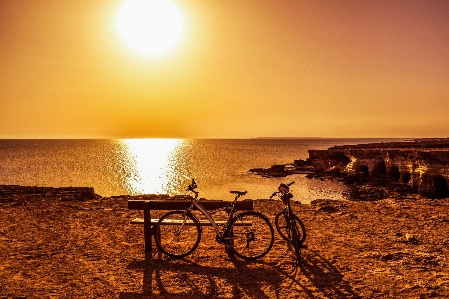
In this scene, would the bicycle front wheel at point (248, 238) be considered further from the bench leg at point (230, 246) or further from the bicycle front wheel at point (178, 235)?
the bicycle front wheel at point (178, 235)

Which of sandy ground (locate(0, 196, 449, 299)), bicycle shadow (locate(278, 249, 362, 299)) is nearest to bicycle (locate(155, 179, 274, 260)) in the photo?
sandy ground (locate(0, 196, 449, 299))

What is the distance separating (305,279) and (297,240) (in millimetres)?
1151

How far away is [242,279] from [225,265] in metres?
0.94

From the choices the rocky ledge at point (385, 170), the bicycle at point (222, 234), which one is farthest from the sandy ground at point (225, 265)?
the rocky ledge at point (385, 170)

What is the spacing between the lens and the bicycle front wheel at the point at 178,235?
857 centimetres

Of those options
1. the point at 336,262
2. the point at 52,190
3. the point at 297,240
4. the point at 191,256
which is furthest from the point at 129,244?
the point at 52,190

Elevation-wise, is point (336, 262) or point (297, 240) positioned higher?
point (297, 240)

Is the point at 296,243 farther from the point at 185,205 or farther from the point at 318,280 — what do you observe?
the point at 185,205

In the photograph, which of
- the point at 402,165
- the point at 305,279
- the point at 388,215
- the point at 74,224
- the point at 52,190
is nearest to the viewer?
the point at 305,279

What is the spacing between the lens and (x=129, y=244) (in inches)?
396

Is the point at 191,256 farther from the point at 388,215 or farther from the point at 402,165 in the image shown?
the point at 402,165

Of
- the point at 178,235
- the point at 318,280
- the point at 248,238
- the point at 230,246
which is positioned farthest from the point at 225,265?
the point at 318,280

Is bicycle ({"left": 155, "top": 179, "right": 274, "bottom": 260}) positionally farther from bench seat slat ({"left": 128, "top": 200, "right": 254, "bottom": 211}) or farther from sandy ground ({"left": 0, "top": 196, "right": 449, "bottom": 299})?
sandy ground ({"left": 0, "top": 196, "right": 449, "bottom": 299})

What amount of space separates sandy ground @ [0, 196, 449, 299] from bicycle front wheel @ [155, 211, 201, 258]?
300 millimetres
